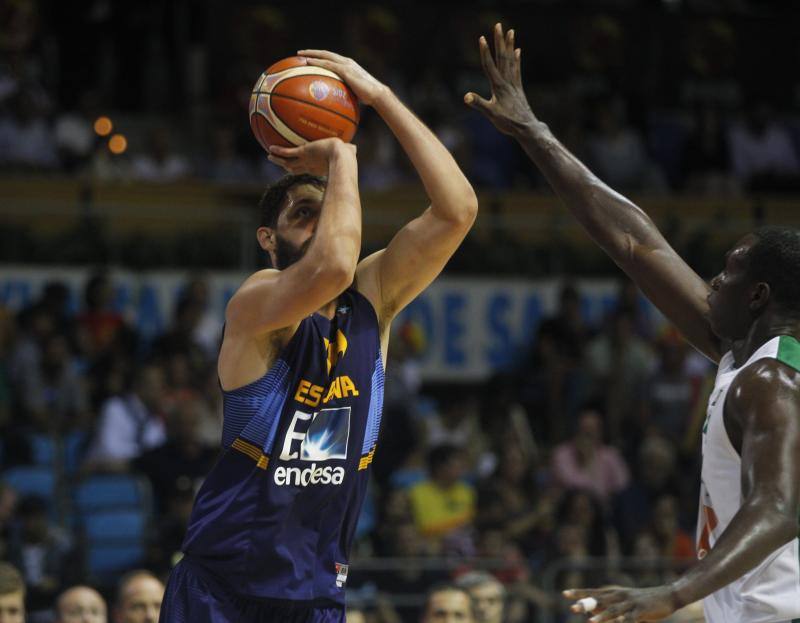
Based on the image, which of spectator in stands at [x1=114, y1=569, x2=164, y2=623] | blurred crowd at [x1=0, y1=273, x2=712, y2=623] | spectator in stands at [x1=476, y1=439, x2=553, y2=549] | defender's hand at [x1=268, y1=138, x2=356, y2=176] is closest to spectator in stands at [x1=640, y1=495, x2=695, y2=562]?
blurred crowd at [x1=0, y1=273, x2=712, y2=623]

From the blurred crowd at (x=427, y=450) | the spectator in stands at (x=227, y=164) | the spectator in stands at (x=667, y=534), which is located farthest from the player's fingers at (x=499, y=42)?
the spectator in stands at (x=227, y=164)

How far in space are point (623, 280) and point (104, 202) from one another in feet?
17.4

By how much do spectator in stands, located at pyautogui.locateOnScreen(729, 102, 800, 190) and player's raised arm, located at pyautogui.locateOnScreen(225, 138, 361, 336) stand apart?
1270 cm

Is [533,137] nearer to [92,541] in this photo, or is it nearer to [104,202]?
[92,541]

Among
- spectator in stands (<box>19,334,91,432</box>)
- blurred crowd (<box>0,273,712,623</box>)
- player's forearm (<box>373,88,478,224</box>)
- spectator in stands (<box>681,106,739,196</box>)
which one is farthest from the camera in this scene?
spectator in stands (<box>681,106,739,196</box>)

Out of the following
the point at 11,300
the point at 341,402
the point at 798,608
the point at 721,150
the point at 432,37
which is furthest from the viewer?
the point at 432,37

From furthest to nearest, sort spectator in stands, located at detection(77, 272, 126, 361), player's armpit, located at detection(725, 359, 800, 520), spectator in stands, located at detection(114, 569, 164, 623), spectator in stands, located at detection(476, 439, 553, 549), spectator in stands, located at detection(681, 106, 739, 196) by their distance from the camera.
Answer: spectator in stands, located at detection(681, 106, 739, 196) < spectator in stands, located at detection(77, 272, 126, 361) < spectator in stands, located at detection(476, 439, 553, 549) < spectator in stands, located at detection(114, 569, 164, 623) < player's armpit, located at detection(725, 359, 800, 520)

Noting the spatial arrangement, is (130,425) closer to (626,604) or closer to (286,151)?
(286,151)

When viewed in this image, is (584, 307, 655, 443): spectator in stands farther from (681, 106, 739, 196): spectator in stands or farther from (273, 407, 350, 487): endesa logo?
(273, 407, 350, 487): endesa logo

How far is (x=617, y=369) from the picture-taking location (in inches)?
521

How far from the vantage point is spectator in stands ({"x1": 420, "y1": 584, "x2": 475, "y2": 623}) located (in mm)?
8172

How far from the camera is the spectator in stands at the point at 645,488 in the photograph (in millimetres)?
11734

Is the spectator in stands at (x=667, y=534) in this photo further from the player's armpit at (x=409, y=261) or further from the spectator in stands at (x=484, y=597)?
the player's armpit at (x=409, y=261)

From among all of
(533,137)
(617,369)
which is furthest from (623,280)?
(533,137)
